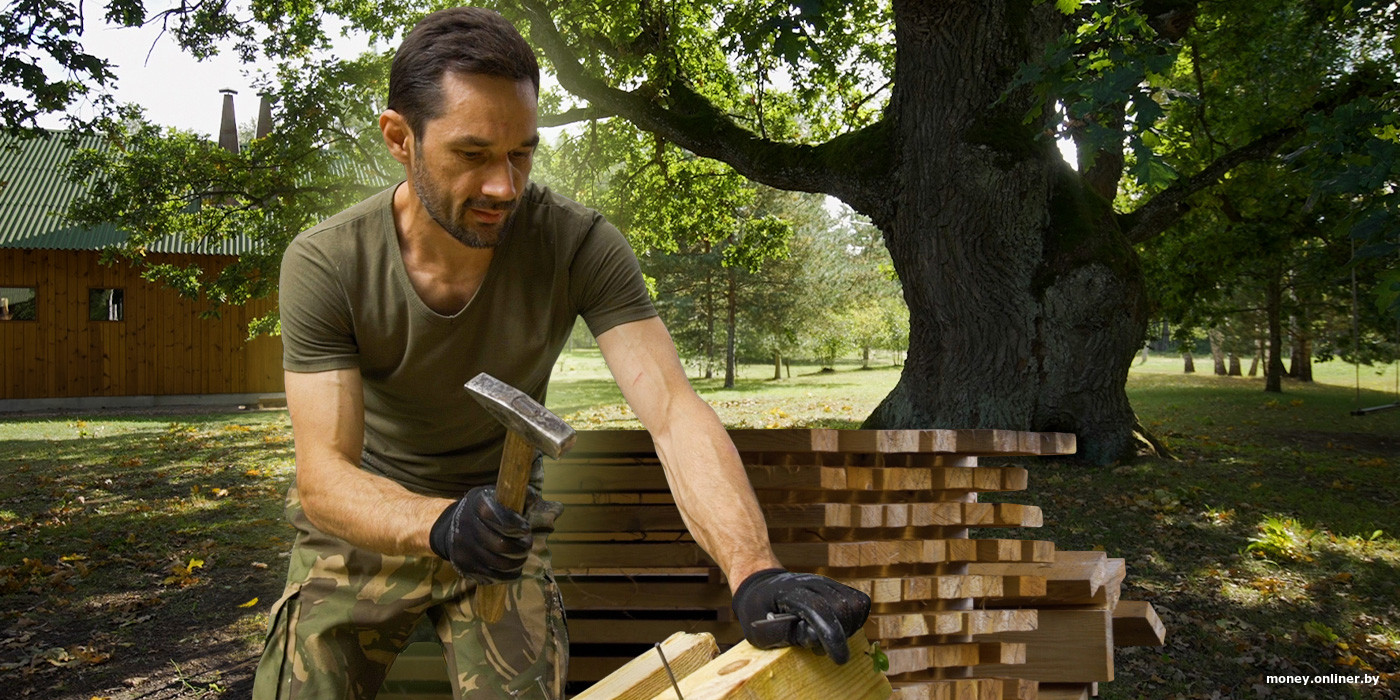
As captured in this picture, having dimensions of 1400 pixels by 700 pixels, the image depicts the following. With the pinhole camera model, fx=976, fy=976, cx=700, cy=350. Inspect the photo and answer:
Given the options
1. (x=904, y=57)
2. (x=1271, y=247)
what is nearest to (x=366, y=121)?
(x=904, y=57)

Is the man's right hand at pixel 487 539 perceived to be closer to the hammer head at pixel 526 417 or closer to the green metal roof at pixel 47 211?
the hammer head at pixel 526 417

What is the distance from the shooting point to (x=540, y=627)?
235 centimetres

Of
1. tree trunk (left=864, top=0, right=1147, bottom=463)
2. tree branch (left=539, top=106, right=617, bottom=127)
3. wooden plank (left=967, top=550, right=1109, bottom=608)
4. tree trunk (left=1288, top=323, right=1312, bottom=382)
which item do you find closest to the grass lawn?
tree trunk (left=864, top=0, right=1147, bottom=463)

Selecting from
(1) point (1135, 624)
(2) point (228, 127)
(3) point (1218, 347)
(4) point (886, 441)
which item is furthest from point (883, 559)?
(3) point (1218, 347)

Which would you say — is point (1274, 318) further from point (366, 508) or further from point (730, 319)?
point (366, 508)

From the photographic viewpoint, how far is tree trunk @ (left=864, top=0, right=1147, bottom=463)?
9312 millimetres

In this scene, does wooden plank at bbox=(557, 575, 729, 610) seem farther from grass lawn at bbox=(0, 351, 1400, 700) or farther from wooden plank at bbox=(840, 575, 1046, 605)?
grass lawn at bbox=(0, 351, 1400, 700)

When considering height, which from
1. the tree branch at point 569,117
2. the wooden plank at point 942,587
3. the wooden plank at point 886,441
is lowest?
the wooden plank at point 942,587

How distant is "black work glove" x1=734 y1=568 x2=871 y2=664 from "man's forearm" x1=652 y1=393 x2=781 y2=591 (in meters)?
0.19

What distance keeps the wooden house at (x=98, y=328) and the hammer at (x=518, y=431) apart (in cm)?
1840

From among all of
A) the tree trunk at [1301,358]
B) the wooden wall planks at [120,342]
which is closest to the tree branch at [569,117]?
the wooden wall planks at [120,342]

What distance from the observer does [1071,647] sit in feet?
12.3

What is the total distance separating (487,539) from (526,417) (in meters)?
0.27

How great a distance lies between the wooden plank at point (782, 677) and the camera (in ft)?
4.69
